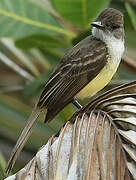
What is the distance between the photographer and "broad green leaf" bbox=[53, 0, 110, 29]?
4.61 meters

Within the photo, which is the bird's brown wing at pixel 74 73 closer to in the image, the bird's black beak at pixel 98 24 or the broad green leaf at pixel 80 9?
the bird's black beak at pixel 98 24

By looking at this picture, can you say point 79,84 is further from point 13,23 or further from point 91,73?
point 13,23

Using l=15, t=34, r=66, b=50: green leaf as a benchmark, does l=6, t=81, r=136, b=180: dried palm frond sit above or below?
below

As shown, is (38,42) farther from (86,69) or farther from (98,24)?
(86,69)

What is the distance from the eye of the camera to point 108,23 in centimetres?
418

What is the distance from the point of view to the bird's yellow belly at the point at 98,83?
151 inches

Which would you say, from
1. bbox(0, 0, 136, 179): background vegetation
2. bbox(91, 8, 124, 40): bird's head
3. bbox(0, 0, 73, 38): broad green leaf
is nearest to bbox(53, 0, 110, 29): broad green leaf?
bbox(0, 0, 136, 179): background vegetation

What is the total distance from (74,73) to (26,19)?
4.00 ft

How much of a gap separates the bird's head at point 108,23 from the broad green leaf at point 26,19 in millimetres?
800

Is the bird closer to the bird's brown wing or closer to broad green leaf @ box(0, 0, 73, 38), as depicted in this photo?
the bird's brown wing

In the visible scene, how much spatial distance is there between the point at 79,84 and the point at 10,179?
152 centimetres

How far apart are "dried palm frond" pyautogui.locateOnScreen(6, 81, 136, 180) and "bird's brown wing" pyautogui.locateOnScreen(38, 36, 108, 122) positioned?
1.04 meters

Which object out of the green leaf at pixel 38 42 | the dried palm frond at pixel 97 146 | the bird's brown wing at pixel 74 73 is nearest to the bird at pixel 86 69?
the bird's brown wing at pixel 74 73

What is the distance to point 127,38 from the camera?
5.60 m
